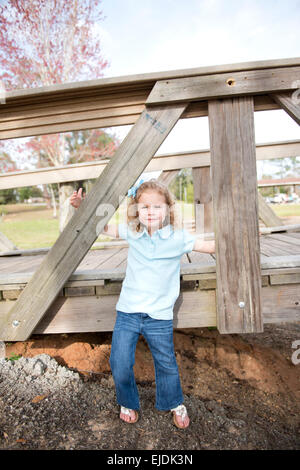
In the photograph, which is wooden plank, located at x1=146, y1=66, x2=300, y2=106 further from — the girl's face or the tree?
the tree

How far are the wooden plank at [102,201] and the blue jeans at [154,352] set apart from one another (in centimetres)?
52

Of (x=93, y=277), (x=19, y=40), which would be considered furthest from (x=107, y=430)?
(x=19, y=40)

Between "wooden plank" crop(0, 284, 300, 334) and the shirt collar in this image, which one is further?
"wooden plank" crop(0, 284, 300, 334)

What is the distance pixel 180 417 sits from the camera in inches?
68.1

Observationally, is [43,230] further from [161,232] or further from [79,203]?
[161,232]

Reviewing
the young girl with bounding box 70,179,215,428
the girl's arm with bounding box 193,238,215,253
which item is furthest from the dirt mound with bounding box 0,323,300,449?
the girl's arm with bounding box 193,238,215,253

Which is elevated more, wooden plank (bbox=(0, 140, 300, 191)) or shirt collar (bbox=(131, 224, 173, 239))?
wooden plank (bbox=(0, 140, 300, 191))

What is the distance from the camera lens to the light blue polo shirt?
1.74m

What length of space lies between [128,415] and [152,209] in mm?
1255

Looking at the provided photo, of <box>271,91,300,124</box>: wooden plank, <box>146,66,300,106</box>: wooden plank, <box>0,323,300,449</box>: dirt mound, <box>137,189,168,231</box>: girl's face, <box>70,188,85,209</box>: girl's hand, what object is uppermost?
<box>146,66,300,106</box>: wooden plank

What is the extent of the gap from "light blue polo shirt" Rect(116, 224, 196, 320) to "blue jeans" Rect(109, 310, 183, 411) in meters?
0.07

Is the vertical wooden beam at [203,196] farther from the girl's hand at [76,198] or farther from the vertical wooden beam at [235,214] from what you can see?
the girl's hand at [76,198]

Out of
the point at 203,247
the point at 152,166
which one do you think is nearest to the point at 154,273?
the point at 203,247
